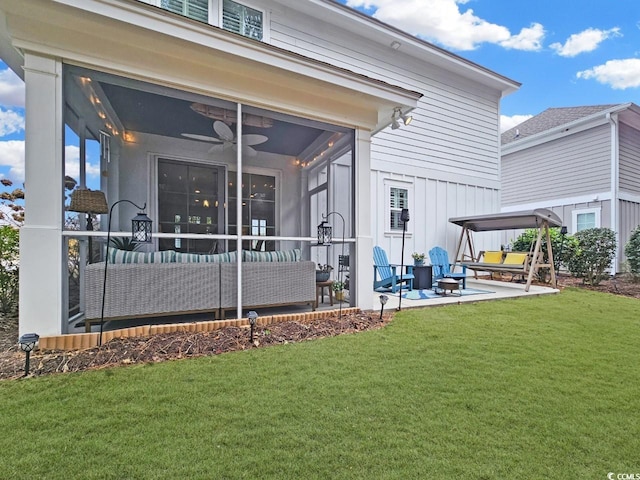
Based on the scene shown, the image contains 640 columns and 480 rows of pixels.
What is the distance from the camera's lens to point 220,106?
3.82 metres

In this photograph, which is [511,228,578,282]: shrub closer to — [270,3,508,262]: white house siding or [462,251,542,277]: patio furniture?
[270,3,508,262]: white house siding

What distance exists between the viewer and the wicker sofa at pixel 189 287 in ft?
10.6

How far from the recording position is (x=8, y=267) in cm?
404

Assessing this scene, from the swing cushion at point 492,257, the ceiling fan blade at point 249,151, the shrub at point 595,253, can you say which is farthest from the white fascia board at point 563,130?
the ceiling fan blade at point 249,151

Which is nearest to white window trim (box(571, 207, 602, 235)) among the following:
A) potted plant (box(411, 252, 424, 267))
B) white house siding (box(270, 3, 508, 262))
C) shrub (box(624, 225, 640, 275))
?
shrub (box(624, 225, 640, 275))

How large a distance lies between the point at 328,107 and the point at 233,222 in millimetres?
3594

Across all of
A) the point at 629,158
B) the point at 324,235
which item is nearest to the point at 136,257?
the point at 324,235

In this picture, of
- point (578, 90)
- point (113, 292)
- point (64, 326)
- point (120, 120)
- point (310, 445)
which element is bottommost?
point (310, 445)

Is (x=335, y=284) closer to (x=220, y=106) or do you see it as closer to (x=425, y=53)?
(x=220, y=106)

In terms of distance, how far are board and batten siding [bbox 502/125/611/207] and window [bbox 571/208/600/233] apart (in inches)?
25.8

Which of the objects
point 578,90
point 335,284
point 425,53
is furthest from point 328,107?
point 578,90

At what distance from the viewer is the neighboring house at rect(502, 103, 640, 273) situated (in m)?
10.1

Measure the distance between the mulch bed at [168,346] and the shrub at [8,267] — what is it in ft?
4.67

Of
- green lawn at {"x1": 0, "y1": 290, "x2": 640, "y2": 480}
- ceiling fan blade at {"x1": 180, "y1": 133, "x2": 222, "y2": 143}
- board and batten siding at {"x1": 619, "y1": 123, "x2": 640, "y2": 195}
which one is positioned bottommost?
green lawn at {"x1": 0, "y1": 290, "x2": 640, "y2": 480}
